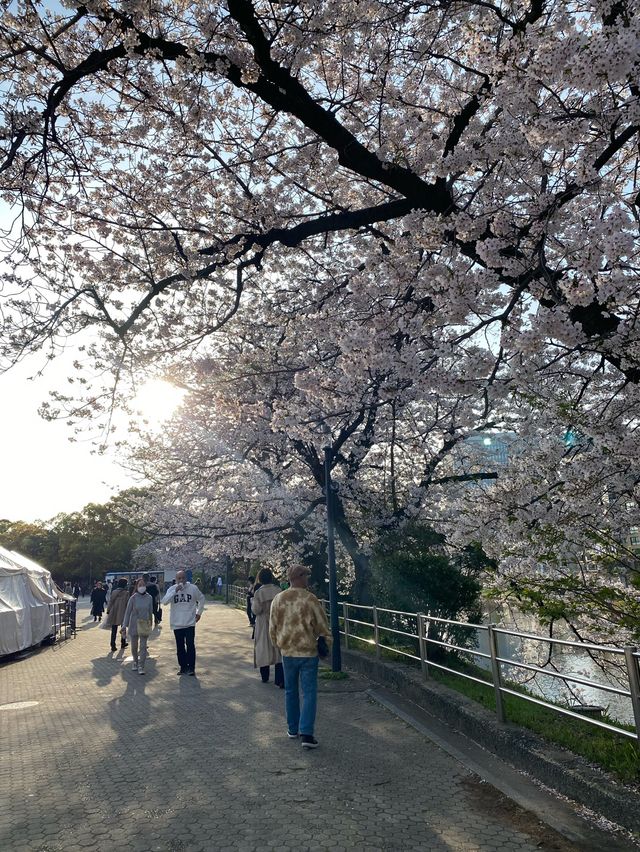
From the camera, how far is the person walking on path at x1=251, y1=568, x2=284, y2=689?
31.2 feet

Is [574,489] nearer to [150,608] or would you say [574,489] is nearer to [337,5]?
[337,5]

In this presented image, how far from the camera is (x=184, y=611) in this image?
11.4 m

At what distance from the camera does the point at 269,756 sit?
6.14 meters

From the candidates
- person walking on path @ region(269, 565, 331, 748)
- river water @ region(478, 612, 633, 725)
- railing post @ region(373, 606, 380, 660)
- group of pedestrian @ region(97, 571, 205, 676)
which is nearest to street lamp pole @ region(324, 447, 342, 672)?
railing post @ region(373, 606, 380, 660)

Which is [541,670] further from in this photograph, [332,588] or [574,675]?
[332,588]

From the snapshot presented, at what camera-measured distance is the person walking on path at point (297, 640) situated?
6719mm

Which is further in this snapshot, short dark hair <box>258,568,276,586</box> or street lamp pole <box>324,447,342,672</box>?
street lamp pole <box>324,447,342,672</box>

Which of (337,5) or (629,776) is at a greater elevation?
(337,5)

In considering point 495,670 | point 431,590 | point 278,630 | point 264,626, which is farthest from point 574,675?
point 264,626

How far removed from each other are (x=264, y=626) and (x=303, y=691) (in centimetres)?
304

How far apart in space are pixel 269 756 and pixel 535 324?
4.58m

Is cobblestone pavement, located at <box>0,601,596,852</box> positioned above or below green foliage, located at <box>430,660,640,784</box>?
below

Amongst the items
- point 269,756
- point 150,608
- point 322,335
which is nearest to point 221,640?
point 150,608

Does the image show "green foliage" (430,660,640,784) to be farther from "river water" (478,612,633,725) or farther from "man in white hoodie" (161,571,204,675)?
"man in white hoodie" (161,571,204,675)
